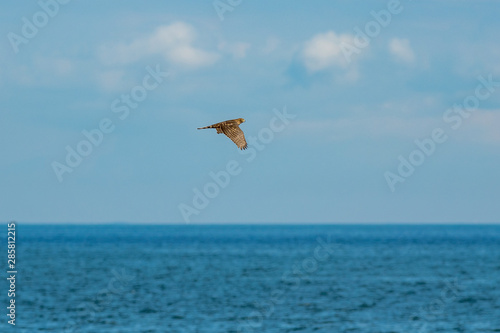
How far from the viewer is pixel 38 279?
78.0 meters

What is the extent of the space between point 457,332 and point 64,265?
63372 mm

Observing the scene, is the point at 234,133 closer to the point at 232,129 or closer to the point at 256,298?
the point at 232,129

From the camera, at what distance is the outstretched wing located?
1752 centimetres

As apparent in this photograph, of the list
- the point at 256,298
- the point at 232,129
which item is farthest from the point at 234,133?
the point at 256,298

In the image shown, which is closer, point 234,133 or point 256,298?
point 234,133

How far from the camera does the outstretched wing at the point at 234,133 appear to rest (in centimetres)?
1752

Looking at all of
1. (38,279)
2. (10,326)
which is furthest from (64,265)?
(10,326)

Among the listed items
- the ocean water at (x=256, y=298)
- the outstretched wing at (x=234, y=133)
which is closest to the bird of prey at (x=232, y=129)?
the outstretched wing at (x=234, y=133)

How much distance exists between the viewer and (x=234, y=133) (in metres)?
17.7

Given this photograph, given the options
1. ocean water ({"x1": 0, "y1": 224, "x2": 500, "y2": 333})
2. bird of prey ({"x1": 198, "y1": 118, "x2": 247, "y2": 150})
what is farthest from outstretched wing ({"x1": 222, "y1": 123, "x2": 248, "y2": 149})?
ocean water ({"x1": 0, "y1": 224, "x2": 500, "y2": 333})

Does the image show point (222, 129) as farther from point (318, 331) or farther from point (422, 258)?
point (422, 258)

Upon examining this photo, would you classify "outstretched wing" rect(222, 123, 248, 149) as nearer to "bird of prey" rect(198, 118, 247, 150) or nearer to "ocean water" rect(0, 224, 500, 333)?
"bird of prey" rect(198, 118, 247, 150)

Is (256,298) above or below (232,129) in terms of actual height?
below

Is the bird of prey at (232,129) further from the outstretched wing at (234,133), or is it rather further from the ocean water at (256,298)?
the ocean water at (256,298)
